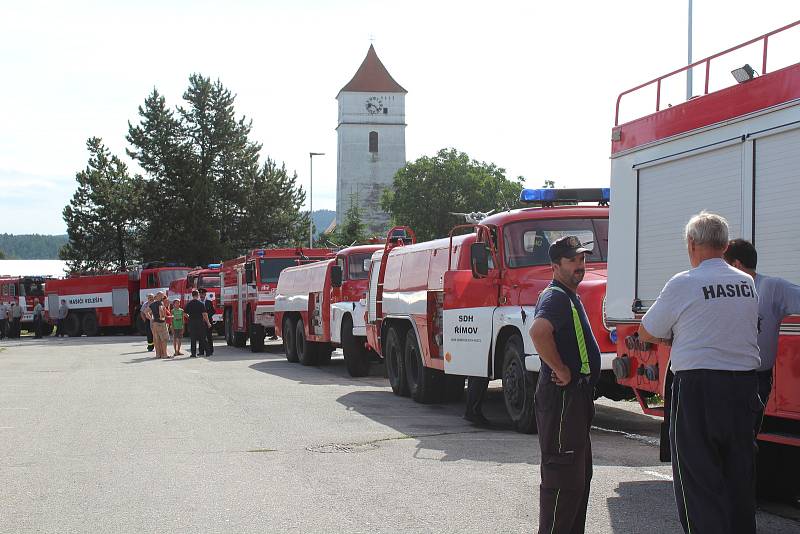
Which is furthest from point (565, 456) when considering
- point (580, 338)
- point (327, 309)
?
point (327, 309)

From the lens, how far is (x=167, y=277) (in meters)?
48.2

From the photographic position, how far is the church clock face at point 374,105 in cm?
12638

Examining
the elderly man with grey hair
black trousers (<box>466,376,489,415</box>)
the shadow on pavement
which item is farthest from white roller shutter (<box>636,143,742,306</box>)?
black trousers (<box>466,376,489,415</box>)

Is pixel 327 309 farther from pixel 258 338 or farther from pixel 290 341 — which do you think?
pixel 258 338

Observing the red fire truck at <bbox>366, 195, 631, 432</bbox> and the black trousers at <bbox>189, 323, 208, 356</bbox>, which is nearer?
the red fire truck at <bbox>366, 195, 631, 432</bbox>

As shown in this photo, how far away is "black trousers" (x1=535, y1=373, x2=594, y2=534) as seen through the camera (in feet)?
17.8

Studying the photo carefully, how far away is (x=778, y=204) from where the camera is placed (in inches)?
266

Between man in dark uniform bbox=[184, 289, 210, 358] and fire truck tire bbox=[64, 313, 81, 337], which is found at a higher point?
man in dark uniform bbox=[184, 289, 210, 358]

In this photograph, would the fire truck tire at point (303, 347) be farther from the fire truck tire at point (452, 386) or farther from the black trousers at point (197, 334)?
the fire truck tire at point (452, 386)

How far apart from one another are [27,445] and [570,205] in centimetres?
686

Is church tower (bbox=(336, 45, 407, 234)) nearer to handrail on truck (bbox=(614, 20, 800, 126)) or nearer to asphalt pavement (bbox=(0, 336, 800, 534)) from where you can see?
asphalt pavement (bbox=(0, 336, 800, 534))

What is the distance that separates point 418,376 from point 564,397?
909 cm

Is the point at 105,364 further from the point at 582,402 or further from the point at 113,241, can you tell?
the point at 113,241

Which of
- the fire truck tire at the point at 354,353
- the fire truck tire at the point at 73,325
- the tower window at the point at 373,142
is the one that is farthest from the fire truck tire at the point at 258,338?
the tower window at the point at 373,142
